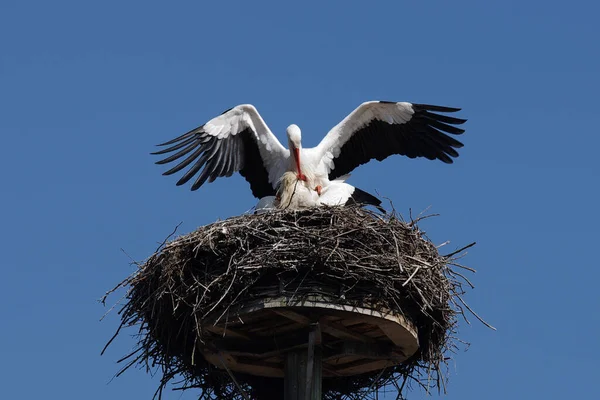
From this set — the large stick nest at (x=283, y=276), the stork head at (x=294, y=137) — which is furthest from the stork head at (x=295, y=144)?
the large stick nest at (x=283, y=276)

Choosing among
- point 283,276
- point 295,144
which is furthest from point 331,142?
point 283,276

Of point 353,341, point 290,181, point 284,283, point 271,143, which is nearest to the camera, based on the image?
point 284,283

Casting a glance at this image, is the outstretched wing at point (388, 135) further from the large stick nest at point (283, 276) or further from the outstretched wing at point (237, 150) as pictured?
the large stick nest at point (283, 276)

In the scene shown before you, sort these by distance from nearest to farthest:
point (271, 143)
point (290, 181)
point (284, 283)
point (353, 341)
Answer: point (284, 283), point (353, 341), point (290, 181), point (271, 143)

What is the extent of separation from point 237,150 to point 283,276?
3097 mm

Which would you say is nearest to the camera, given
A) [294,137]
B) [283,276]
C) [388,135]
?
[283,276]

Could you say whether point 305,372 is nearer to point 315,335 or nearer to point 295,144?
point 315,335

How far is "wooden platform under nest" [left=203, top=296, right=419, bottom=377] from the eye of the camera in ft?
28.0

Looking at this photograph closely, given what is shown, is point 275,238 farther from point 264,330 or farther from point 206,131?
point 206,131

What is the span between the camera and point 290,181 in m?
10.7

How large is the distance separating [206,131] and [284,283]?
10.4ft

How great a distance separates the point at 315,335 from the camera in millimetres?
8656

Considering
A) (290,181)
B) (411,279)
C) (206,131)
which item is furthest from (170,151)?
(411,279)

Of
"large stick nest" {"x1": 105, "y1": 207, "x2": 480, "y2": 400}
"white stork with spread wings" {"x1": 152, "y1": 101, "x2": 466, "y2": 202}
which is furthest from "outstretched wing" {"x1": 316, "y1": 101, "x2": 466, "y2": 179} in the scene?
"large stick nest" {"x1": 105, "y1": 207, "x2": 480, "y2": 400}
